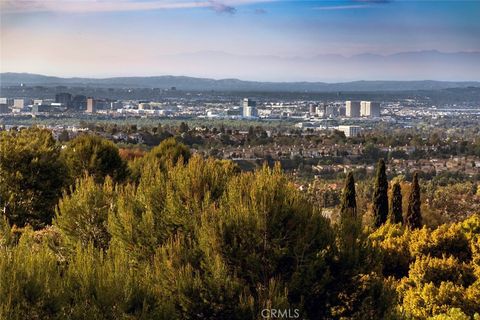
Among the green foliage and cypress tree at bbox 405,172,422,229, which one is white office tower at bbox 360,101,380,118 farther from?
the green foliage

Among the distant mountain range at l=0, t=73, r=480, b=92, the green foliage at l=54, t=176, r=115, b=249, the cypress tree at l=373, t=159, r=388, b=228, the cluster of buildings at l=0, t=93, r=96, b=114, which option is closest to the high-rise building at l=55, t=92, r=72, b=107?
the cluster of buildings at l=0, t=93, r=96, b=114

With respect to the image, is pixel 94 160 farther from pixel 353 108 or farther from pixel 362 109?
pixel 353 108

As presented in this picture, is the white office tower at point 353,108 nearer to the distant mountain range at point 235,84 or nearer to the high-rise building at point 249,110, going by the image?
the distant mountain range at point 235,84

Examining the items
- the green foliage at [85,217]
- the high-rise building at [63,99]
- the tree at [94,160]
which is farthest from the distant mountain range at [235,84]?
the green foliage at [85,217]

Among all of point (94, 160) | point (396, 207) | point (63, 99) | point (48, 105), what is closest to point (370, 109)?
point (63, 99)

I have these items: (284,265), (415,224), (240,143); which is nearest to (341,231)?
(284,265)

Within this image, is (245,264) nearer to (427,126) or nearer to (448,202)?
(448,202)
